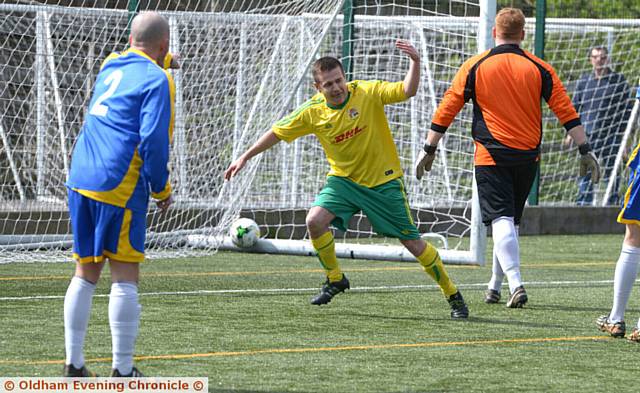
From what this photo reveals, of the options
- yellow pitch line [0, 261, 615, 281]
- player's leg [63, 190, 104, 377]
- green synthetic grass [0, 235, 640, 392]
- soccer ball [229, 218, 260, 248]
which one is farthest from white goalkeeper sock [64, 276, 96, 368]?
soccer ball [229, 218, 260, 248]

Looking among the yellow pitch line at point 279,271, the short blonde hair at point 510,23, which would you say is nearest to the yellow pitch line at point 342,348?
the short blonde hair at point 510,23

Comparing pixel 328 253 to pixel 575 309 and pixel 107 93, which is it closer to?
pixel 575 309

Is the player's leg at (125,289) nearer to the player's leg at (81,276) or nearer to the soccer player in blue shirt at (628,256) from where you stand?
the player's leg at (81,276)

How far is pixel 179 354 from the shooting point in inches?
247

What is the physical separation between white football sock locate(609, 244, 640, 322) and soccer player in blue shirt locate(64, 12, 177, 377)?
281 cm

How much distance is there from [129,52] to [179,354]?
153 centimetres

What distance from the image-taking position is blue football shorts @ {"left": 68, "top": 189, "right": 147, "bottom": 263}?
17.6ft

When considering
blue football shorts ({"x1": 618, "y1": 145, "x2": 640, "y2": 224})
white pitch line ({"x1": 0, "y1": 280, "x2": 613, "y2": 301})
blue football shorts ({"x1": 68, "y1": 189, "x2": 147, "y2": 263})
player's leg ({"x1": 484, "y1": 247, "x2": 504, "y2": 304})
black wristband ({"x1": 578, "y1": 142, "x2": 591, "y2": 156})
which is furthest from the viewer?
player's leg ({"x1": 484, "y1": 247, "x2": 504, "y2": 304})

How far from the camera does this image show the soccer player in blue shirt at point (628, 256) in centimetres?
693

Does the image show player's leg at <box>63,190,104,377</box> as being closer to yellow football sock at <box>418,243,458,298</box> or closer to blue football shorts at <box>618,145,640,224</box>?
blue football shorts at <box>618,145,640,224</box>

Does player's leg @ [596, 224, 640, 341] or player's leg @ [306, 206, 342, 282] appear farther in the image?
player's leg @ [306, 206, 342, 282]

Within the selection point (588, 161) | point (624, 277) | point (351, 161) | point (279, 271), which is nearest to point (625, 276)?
point (624, 277)

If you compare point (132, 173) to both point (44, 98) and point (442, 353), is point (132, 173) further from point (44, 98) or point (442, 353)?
point (44, 98)

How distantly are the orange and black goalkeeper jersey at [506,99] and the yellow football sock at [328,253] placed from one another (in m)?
0.97
